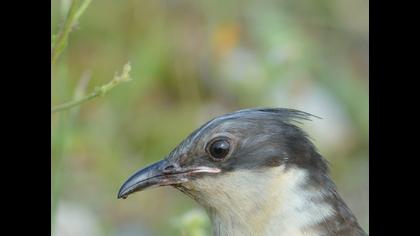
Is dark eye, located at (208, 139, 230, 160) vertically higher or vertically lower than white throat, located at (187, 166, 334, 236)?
higher

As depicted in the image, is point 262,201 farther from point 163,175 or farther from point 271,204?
point 163,175

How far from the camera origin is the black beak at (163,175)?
5000 millimetres

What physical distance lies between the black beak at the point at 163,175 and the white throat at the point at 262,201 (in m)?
0.07

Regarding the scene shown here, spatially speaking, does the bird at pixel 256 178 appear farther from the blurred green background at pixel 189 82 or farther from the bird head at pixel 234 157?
the blurred green background at pixel 189 82

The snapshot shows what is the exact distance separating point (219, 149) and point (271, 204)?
36 centimetres

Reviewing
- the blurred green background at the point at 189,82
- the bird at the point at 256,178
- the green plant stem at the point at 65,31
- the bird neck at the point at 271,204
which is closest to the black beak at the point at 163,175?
the bird at the point at 256,178

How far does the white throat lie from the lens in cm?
486

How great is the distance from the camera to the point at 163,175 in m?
5.07

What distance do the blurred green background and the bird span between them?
10.2ft

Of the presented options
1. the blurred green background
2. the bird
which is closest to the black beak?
the bird

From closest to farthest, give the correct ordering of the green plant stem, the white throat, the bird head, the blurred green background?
the green plant stem, the white throat, the bird head, the blurred green background

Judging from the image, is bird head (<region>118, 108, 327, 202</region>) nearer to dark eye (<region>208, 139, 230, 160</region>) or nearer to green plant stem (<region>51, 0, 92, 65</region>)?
dark eye (<region>208, 139, 230, 160</region>)

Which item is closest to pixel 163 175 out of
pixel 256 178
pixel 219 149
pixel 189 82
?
pixel 219 149
